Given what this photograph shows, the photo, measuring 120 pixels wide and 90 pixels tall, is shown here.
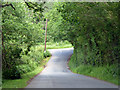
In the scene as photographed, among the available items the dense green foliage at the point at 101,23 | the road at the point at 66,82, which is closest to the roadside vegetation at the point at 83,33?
the dense green foliage at the point at 101,23

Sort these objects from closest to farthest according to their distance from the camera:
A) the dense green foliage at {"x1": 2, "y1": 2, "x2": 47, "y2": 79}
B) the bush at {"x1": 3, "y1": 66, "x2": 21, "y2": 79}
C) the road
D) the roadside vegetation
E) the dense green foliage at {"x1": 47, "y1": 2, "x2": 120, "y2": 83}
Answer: the road < the roadside vegetation < the dense green foliage at {"x1": 47, "y1": 2, "x2": 120, "y2": 83} < the dense green foliage at {"x1": 2, "y1": 2, "x2": 47, "y2": 79} < the bush at {"x1": 3, "y1": 66, "x2": 21, "y2": 79}

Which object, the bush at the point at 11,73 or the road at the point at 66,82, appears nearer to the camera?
the road at the point at 66,82

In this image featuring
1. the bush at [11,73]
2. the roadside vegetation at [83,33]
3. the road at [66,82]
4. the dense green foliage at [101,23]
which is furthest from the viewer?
the bush at [11,73]

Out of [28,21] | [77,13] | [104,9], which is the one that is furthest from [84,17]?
[28,21]

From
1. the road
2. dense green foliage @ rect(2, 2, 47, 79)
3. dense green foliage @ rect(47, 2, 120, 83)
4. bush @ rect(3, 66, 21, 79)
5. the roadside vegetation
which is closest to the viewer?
the road

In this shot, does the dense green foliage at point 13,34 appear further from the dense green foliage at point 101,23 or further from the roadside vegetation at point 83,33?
the dense green foliage at point 101,23

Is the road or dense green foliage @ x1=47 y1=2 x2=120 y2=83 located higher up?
dense green foliage @ x1=47 y1=2 x2=120 y2=83

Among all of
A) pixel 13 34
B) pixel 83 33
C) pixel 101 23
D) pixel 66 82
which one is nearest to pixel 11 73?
pixel 13 34

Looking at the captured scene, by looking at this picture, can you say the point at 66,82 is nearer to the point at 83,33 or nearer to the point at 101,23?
the point at 101,23

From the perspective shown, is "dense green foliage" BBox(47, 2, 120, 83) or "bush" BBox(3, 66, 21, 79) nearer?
"dense green foliage" BBox(47, 2, 120, 83)

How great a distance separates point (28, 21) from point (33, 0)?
8649 millimetres

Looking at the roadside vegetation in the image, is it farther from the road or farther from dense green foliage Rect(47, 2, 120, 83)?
the road

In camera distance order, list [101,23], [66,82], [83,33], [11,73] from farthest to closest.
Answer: [83,33]
[11,73]
[101,23]
[66,82]

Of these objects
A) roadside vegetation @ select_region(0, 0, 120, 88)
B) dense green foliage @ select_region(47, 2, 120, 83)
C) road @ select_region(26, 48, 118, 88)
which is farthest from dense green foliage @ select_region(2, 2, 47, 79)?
dense green foliage @ select_region(47, 2, 120, 83)
